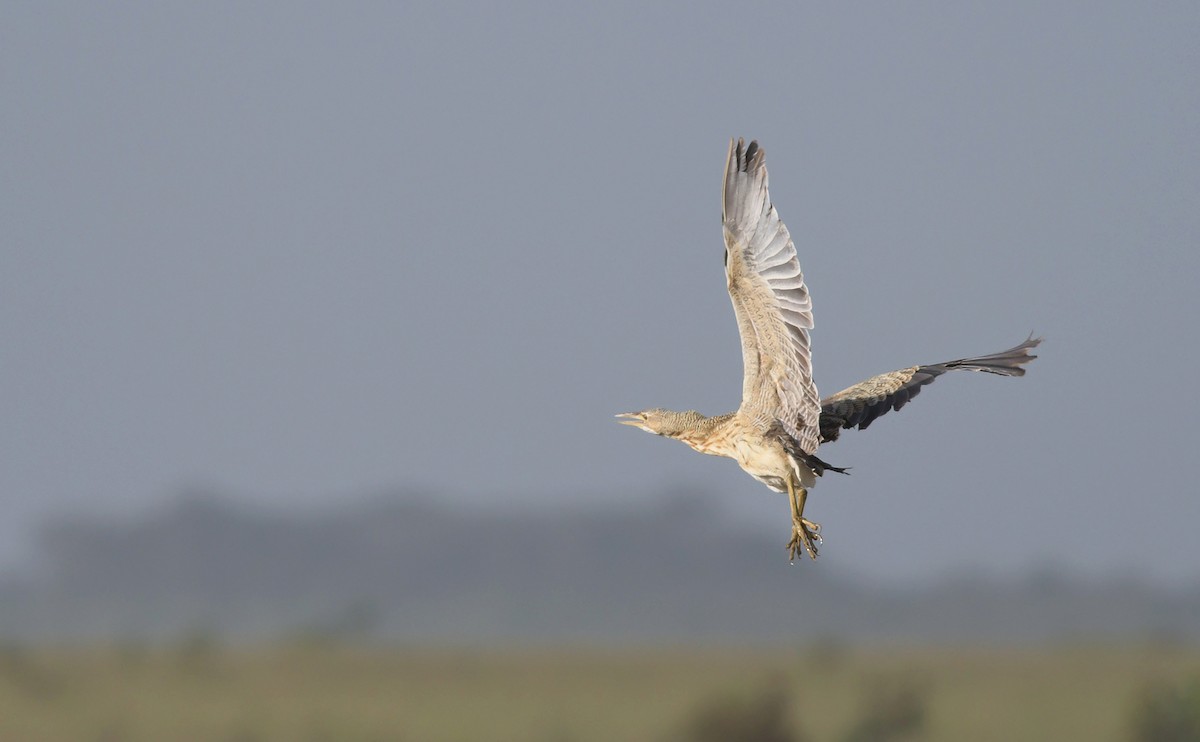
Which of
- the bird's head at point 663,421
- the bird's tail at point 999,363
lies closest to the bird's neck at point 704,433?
the bird's head at point 663,421

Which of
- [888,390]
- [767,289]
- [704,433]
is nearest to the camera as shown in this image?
[767,289]

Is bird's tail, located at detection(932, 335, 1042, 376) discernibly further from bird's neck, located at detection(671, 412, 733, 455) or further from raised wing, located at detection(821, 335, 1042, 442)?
bird's neck, located at detection(671, 412, 733, 455)

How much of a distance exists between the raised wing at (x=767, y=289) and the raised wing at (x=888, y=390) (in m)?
0.90

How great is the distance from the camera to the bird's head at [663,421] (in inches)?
377

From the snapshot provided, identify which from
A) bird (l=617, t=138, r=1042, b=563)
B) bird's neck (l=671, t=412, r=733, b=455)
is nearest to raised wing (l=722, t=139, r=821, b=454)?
bird (l=617, t=138, r=1042, b=563)

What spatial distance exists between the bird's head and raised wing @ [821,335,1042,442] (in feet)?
2.34

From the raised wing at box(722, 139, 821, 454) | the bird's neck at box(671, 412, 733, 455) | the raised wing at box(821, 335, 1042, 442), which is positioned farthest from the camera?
the raised wing at box(821, 335, 1042, 442)

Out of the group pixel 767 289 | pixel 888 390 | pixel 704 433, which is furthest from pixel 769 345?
pixel 888 390

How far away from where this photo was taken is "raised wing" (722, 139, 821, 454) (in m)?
8.56

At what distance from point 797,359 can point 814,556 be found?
946 millimetres

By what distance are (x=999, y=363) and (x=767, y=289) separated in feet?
8.86

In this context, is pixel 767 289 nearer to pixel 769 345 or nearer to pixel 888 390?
pixel 769 345

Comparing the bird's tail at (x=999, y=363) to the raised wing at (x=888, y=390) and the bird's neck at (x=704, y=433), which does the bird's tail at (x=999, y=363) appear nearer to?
the raised wing at (x=888, y=390)

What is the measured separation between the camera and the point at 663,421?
9867 mm
